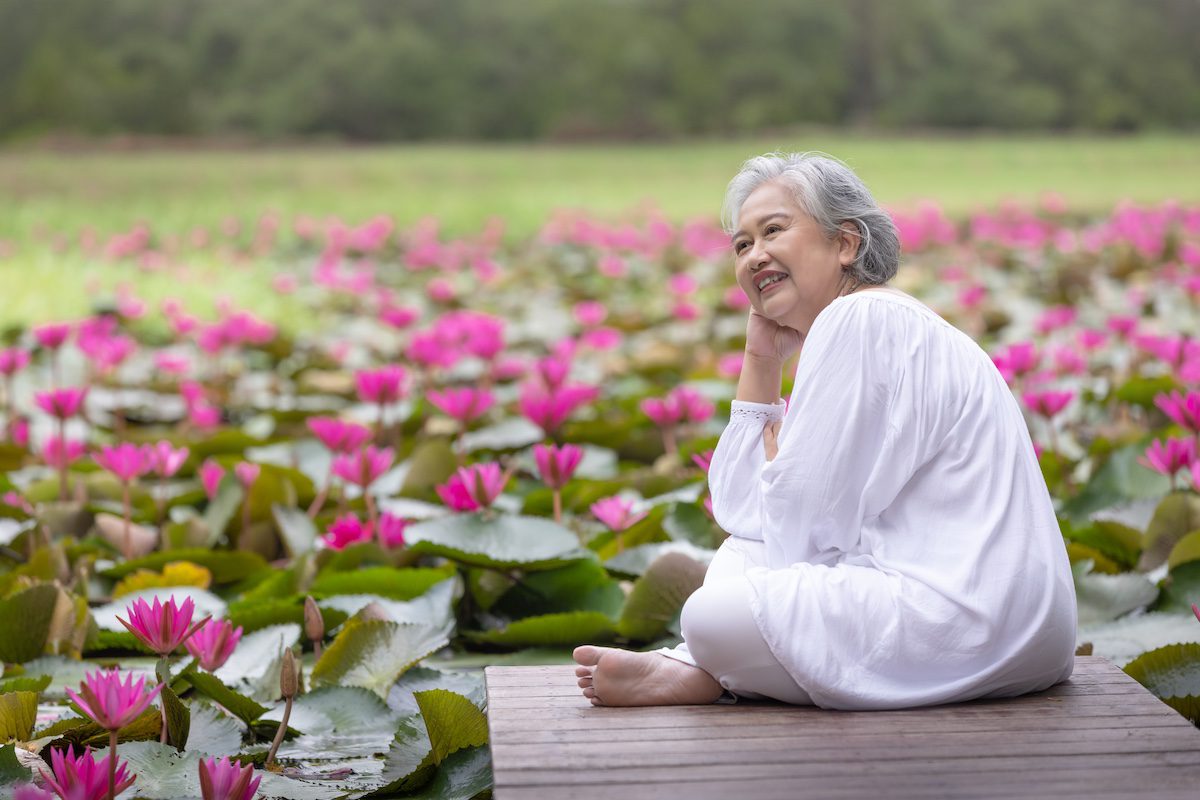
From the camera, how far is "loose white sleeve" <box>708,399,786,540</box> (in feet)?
4.49

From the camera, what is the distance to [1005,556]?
1.18 m

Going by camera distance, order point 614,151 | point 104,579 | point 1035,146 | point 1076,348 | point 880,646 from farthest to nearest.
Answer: point 614,151, point 1035,146, point 1076,348, point 104,579, point 880,646

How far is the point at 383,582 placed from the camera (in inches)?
68.0

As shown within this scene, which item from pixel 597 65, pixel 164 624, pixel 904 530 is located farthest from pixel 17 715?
pixel 597 65

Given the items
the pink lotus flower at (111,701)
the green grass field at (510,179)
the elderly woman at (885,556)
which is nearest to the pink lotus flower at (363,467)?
the elderly woman at (885,556)

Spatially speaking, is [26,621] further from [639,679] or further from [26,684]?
[639,679]

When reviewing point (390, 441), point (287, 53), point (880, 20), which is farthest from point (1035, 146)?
point (390, 441)

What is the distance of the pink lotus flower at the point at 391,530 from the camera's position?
71.7 inches

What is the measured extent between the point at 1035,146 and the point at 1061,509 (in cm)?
1035

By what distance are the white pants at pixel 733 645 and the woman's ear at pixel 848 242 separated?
1.01ft

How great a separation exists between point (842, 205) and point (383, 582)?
78 cm

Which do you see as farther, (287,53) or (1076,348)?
(287,53)

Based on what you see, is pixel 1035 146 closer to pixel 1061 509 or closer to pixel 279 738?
pixel 1061 509

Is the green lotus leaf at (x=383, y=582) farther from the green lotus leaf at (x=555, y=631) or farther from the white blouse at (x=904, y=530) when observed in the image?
the white blouse at (x=904, y=530)
